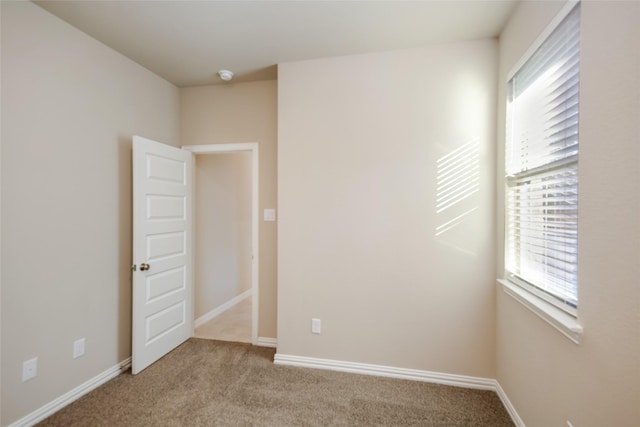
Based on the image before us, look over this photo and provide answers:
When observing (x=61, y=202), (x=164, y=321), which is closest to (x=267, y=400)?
(x=164, y=321)

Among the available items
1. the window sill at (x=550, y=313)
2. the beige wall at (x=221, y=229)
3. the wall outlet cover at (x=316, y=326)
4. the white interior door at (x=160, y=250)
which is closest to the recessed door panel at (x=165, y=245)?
the white interior door at (x=160, y=250)

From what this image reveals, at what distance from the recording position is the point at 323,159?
2504 mm

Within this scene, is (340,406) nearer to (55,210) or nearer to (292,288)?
(292,288)

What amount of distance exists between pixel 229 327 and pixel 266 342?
73 cm

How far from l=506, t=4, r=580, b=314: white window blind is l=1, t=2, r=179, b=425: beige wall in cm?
302

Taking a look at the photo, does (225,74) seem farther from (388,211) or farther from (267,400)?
(267,400)

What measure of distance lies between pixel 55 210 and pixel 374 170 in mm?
2333

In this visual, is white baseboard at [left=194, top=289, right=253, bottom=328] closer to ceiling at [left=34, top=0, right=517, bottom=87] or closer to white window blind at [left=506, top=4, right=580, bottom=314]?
ceiling at [left=34, top=0, right=517, bottom=87]

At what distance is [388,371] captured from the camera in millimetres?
2393

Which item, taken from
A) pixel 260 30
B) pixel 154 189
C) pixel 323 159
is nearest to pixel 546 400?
pixel 323 159

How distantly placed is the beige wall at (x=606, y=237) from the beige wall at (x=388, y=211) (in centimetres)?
83

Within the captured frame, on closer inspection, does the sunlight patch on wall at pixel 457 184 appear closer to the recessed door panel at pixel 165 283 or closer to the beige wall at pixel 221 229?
the recessed door panel at pixel 165 283

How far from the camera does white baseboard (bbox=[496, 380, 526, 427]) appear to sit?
1.80m

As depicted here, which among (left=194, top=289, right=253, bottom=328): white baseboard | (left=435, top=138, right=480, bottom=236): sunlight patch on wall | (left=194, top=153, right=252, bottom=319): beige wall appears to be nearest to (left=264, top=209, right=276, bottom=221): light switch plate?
(left=194, top=153, right=252, bottom=319): beige wall
